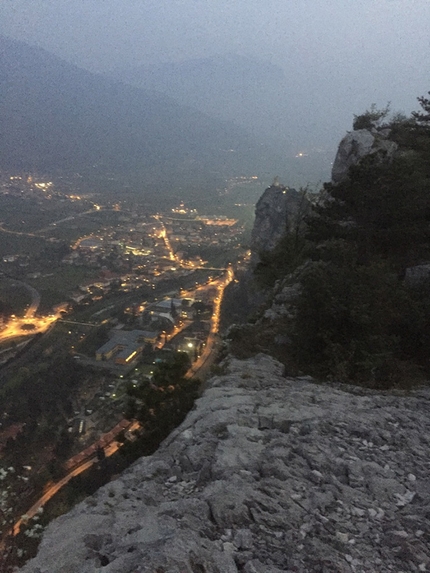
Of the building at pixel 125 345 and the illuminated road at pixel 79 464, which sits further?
the building at pixel 125 345

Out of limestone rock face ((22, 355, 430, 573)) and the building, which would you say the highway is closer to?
limestone rock face ((22, 355, 430, 573))

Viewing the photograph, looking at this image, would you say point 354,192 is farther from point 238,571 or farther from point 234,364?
point 238,571

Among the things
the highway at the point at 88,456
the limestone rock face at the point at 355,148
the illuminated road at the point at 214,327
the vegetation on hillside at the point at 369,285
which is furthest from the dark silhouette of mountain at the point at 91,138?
the vegetation on hillside at the point at 369,285

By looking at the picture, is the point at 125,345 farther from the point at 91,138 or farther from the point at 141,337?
the point at 91,138

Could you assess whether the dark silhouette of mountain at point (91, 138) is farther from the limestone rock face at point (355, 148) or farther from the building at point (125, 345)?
the limestone rock face at point (355, 148)

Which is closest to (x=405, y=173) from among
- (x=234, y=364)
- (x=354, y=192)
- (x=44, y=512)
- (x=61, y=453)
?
(x=354, y=192)
